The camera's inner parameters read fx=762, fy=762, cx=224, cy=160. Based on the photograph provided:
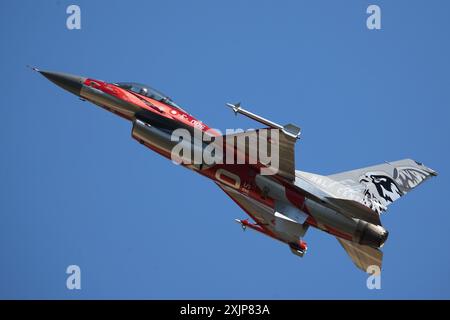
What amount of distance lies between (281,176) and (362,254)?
3250 mm

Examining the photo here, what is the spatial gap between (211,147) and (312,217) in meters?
3.04

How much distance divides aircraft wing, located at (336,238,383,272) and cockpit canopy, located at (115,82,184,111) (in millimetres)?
5737

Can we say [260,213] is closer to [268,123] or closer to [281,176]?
[281,176]

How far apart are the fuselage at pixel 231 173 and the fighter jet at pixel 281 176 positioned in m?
0.02

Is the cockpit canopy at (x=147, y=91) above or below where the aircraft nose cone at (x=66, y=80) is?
below

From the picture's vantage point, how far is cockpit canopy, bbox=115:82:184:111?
19.6 m

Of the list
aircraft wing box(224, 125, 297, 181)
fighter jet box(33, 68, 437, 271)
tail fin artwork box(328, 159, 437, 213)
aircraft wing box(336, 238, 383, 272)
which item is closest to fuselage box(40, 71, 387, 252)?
fighter jet box(33, 68, 437, 271)

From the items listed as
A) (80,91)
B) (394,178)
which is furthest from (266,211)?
(80,91)

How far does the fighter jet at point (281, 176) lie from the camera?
18484mm

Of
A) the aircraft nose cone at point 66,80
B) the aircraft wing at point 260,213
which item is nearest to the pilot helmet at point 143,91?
the aircraft nose cone at point 66,80

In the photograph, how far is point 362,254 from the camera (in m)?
19.9

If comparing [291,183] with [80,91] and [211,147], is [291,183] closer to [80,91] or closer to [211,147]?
[211,147]

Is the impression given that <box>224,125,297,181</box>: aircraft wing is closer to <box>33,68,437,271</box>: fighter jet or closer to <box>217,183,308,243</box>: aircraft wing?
<box>33,68,437,271</box>: fighter jet

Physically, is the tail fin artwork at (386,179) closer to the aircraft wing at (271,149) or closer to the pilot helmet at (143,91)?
the aircraft wing at (271,149)
